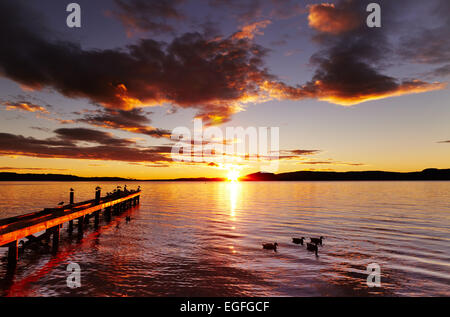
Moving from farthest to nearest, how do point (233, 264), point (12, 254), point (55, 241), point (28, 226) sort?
point (55, 241)
point (233, 264)
point (12, 254)
point (28, 226)

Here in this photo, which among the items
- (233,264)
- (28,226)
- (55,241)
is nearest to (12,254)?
(28,226)

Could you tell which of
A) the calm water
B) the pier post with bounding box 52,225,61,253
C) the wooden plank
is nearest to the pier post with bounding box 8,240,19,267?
the calm water

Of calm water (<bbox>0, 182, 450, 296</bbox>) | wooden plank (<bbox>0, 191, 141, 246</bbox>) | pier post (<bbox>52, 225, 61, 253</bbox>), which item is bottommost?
calm water (<bbox>0, 182, 450, 296</bbox>)

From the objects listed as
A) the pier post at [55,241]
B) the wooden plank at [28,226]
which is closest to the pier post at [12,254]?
the wooden plank at [28,226]

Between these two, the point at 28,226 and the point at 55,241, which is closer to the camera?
the point at 28,226

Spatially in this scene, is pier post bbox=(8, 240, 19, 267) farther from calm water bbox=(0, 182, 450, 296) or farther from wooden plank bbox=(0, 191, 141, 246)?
wooden plank bbox=(0, 191, 141, 246)

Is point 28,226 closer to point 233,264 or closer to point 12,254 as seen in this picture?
point 12,254

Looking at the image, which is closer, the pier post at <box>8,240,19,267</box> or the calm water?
the calm water

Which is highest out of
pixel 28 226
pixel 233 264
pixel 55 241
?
pixel 28 226

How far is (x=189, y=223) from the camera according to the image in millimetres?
26938
